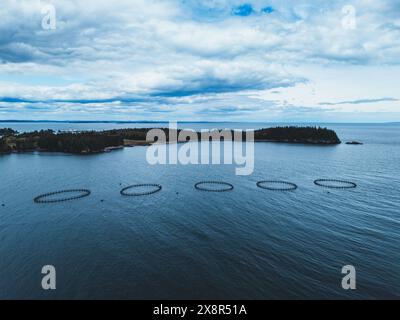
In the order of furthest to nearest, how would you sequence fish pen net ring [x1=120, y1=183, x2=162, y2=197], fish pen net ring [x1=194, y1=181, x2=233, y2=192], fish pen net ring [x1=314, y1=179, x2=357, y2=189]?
fish pen net ring [x1=314, y1=179, x2=357, y2=189] → fish pen net ring [x1=194, y1=181, x2=233, y2=192] → fish pen net ring [x1=120, y1=183, x2=162, y2=197]

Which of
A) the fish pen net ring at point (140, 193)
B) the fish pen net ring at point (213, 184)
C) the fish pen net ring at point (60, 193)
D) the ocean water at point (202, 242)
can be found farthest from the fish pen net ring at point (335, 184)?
the fish pen net ring at point (60, 193)

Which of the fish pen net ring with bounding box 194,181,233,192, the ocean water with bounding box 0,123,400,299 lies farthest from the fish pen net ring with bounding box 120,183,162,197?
the fish pen net ring with bounding box 194,181,233,192

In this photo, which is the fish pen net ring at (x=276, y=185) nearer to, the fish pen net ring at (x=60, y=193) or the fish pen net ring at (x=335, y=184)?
the fish pen net ring at (x=335, y=184)

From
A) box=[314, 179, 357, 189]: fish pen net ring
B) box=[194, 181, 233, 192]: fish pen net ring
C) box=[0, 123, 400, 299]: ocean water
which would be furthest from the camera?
box=[314, 179, 357, 189]: fish pen net ring

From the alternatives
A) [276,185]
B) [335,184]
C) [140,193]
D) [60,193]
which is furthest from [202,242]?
[335,184]

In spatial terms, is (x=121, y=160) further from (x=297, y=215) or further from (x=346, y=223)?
(x=346, y=223)

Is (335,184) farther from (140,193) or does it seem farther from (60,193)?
(60,193)

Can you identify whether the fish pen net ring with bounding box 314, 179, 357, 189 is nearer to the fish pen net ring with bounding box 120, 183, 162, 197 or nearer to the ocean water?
the ocean water
